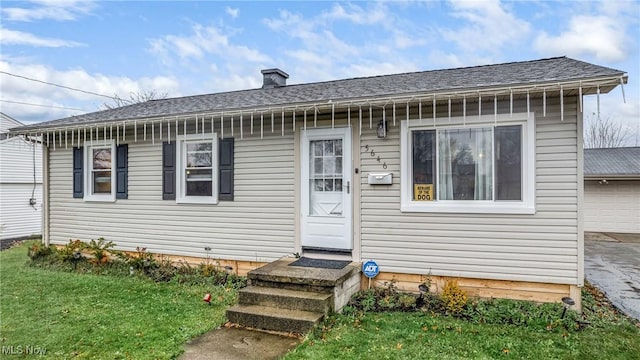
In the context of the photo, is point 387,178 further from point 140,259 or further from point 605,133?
point 605,133

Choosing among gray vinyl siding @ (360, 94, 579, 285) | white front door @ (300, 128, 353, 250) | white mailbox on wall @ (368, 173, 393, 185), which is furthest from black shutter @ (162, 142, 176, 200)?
white mailbox on wall @ (368, 173, 393, 185)

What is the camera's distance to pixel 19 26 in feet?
35.0

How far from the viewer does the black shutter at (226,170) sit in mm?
6301

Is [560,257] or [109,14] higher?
[109,14]

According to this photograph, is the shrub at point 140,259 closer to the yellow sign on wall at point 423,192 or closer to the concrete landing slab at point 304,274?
the concrete landing slab at point 304,274

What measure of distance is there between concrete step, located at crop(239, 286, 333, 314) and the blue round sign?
980 millimetres

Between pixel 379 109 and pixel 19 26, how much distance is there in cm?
1132

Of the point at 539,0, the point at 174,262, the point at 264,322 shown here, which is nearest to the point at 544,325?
the point at 264,322

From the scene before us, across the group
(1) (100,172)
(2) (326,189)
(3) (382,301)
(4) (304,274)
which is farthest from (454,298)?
(1) (100,172)

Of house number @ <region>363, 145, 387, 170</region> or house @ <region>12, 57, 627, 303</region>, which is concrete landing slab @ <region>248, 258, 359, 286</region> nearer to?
house @ <region>12, 57, 627, 303</region>

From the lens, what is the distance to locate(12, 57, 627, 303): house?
14.8 feet

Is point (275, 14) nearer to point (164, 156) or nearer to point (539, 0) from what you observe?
point (164, 156)

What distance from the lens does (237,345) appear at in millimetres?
3703

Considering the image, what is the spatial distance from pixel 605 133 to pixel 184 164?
31175mm
